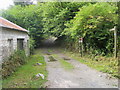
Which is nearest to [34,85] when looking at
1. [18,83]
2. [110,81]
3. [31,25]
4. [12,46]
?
[18,83]

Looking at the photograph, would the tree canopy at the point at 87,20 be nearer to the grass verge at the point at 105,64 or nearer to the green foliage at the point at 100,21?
the green foliage at the point at 100,21

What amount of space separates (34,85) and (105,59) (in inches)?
207

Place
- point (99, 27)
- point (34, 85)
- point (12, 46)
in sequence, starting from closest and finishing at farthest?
point (34, 85) → point (12, 46) → point (99, 27)

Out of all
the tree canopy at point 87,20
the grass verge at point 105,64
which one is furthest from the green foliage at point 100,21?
the grass verge at point 105,64

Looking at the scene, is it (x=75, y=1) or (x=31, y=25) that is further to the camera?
(x=31, y=25)

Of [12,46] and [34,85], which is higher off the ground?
[12,46]

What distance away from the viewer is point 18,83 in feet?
13.8

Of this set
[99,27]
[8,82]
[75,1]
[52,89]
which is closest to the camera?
[52,89]

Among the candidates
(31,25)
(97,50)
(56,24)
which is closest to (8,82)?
(97,50)

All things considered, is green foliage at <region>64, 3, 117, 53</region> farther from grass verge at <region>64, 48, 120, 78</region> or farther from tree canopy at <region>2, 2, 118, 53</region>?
grass verge at <region>64, 48, 120, 78</region>

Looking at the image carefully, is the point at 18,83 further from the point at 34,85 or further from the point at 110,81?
the point at 110,81

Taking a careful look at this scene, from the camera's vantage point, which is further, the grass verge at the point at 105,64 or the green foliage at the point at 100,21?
the green foliage at the point at 100,21

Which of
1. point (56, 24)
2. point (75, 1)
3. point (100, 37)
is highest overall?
point (75, 1)

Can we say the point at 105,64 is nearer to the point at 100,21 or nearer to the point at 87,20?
the point at 100,21
